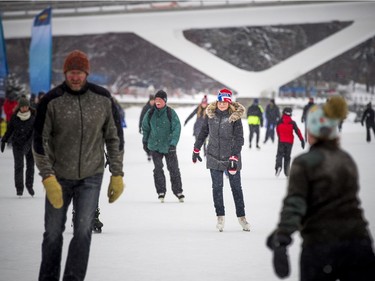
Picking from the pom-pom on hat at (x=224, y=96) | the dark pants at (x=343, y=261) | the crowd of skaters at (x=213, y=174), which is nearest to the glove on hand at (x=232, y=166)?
the crowd of skaters at (x=213, y=174)

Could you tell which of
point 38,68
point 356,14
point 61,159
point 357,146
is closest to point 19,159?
point 61,159

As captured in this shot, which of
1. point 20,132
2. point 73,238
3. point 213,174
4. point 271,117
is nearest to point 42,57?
point 271,117

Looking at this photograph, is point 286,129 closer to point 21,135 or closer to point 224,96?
point 21,135

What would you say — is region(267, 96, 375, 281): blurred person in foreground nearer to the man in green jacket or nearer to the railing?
the man in green jacket

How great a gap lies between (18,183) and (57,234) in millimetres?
5914

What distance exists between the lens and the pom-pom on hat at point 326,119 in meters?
3.20

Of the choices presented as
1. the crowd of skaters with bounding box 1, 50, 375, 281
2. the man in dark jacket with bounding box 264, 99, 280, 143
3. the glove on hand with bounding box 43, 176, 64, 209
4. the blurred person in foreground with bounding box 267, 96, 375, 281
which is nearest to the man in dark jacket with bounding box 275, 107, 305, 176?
the crowd of skaters with bounding box 1, 50, 375, 281

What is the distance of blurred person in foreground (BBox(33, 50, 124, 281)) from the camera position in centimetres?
429

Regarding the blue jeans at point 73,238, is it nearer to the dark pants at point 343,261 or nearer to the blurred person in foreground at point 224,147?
the dark pants at point 343,261

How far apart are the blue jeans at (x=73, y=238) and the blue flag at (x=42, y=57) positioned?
2032cm

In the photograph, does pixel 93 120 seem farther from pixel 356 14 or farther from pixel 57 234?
pixel 356 14

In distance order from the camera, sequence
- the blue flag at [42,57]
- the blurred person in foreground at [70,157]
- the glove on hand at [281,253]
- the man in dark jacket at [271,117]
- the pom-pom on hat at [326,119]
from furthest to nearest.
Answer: the blue flag at [42,57] → the man in dark jacket at [271,117] → the blurred person in foreground at [70,157] → the pom-pom on hat at [326,119] → the glove on hand at [281,253]

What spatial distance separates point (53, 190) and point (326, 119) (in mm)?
1692

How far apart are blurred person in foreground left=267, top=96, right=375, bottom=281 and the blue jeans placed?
1.47 metres
